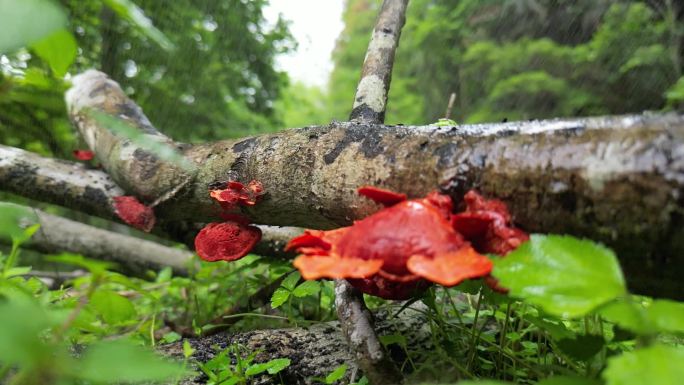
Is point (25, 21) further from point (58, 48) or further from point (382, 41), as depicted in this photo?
point (382, 41)

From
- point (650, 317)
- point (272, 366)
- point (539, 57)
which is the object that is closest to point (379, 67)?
point (272, 366)

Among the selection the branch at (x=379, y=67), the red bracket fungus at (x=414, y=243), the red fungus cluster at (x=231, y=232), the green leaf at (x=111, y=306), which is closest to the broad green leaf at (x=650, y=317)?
the red bracket fungus at (x=414, y=243)

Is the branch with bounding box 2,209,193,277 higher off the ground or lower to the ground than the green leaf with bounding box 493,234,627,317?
higher

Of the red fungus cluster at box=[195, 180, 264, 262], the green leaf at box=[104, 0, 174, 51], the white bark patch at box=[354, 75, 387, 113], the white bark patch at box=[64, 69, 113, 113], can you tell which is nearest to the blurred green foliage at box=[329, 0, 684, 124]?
the white bark patch at box=[354, 75, 387, 113]

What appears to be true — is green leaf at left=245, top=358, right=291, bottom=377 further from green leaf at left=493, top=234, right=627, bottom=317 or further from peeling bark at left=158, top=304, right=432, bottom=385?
green leaf at left=493, top=234, right=627, bottom=317

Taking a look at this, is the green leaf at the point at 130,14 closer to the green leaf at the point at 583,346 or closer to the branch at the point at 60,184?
the green leaf at the point at 583,346

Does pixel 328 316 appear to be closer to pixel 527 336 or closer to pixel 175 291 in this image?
pixel 527 336
